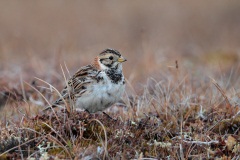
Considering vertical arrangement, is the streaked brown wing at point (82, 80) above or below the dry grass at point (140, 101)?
above

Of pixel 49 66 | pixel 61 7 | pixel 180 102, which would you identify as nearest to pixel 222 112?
pixel 180 102

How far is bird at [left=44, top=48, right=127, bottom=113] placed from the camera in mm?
6586

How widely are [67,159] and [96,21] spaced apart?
15.8 metres

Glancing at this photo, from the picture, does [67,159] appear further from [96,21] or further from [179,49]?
[96,21]

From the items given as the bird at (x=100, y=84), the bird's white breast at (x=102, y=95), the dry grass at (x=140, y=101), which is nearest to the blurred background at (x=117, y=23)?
the dry grass at (x=140, y=101)

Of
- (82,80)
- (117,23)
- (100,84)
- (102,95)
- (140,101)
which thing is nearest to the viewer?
(102,95)

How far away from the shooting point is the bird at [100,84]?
6.59 metres

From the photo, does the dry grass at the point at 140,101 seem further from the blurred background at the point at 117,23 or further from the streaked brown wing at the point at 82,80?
the streaked brown wing at the point at 82,80

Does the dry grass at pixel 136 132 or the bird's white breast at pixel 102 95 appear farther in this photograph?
the bird's white breast at pixel 102 95

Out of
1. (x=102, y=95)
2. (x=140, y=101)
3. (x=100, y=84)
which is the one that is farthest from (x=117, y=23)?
(x=102, y=95)

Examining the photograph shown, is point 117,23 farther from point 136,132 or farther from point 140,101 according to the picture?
point 136,132

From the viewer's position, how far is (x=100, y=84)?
6.67 metres

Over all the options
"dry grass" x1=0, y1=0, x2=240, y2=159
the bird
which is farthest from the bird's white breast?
"dry grass" x1=0, y1=0, x2=240, y2=159

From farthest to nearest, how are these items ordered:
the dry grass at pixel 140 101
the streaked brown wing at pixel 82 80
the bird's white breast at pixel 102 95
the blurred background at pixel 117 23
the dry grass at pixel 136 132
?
the blurred background at pixel 117 23 < the streaked brown wing at pixel 82 80 < the bird's white breast at pixel 102 95 < the dry grass at pixel 140 101 < the dry grass at pixel 136 132
